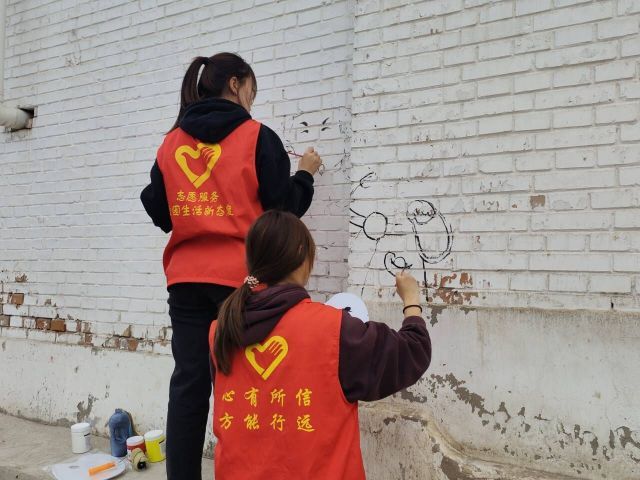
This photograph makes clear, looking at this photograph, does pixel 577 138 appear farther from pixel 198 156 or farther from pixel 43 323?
pixel 43 323

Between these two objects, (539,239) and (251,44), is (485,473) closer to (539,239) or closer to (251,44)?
(539,239)

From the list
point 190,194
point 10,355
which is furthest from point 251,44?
point 10,355

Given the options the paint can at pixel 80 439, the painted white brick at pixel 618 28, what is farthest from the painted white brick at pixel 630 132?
the paint can at pixel 80 439

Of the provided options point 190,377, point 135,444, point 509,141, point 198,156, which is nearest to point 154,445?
point 135,444

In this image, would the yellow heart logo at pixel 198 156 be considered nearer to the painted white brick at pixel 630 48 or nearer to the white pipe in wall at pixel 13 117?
the painted white brick at pixel 630 48

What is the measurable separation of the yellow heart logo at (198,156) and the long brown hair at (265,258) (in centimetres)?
67

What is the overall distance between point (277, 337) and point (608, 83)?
5.29 ft

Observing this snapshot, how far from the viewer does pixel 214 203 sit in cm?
222

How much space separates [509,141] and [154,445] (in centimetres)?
242

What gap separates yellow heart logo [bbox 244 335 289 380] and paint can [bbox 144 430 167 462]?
187cm

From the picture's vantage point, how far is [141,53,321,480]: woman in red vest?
7.23 feet

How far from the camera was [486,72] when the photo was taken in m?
2.41

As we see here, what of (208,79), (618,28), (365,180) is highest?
(618,28)

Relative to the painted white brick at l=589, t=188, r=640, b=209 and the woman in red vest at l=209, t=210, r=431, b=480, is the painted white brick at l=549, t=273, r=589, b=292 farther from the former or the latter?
the woman in red vest at l=209, t=210, r=431, b=480
